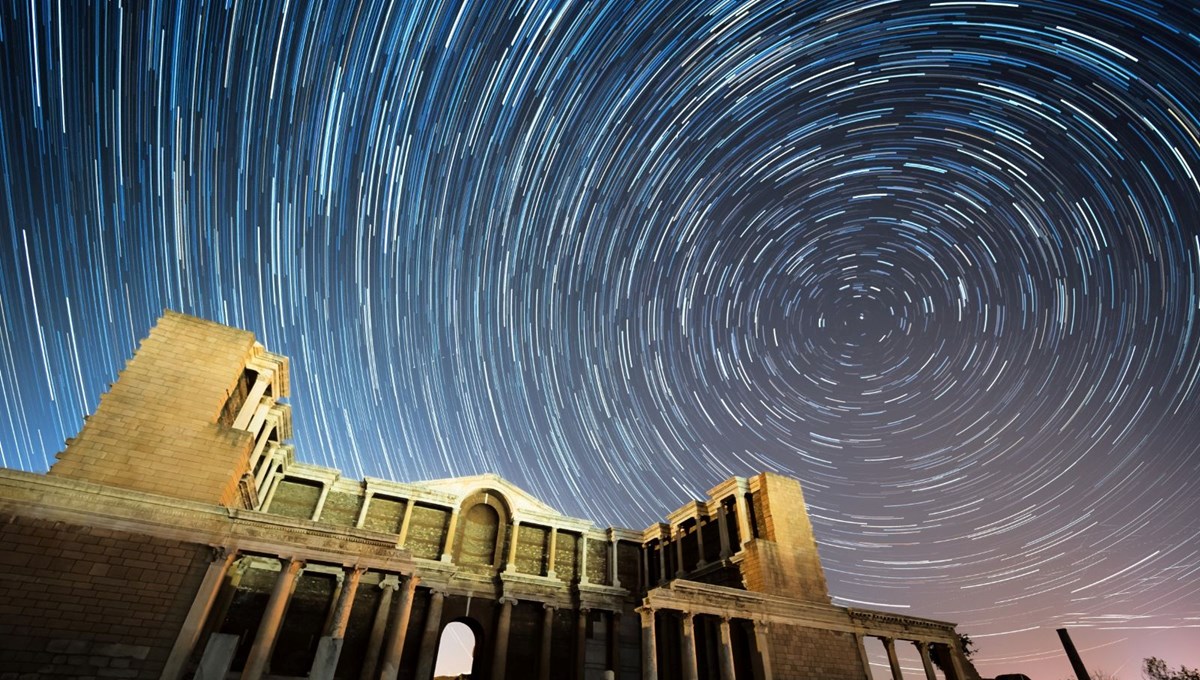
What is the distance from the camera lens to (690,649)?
60.7 ft

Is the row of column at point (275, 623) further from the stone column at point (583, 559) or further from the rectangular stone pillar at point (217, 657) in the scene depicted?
the stone column at point (583, 559)

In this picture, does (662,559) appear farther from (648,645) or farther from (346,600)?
(346,600)

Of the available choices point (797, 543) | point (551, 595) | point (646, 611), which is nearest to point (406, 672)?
point (551, 595)

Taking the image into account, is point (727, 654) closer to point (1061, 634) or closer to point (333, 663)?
point (333, 663)

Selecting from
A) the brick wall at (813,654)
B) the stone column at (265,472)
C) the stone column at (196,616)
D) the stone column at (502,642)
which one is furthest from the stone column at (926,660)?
the stone column at (265,472)

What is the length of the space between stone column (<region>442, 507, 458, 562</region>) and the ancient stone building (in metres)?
0.14

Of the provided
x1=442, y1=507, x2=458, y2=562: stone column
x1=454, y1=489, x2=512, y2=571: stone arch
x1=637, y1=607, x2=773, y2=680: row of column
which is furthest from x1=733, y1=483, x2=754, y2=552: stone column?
x1=442, y1=507, x2=458, y2=562: stone column

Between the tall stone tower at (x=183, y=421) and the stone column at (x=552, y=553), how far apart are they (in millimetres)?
14285

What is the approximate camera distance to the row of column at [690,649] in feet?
57.8

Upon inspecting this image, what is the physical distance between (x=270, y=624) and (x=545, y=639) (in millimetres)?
13338

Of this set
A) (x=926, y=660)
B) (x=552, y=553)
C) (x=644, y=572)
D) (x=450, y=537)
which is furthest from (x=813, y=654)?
(x=450, y=537)

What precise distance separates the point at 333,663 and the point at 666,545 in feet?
66.8

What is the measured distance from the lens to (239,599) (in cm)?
2020

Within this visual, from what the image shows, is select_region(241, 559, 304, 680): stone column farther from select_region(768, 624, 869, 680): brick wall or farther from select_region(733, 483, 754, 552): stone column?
select_region(733, 483, 754, 552): stone column
